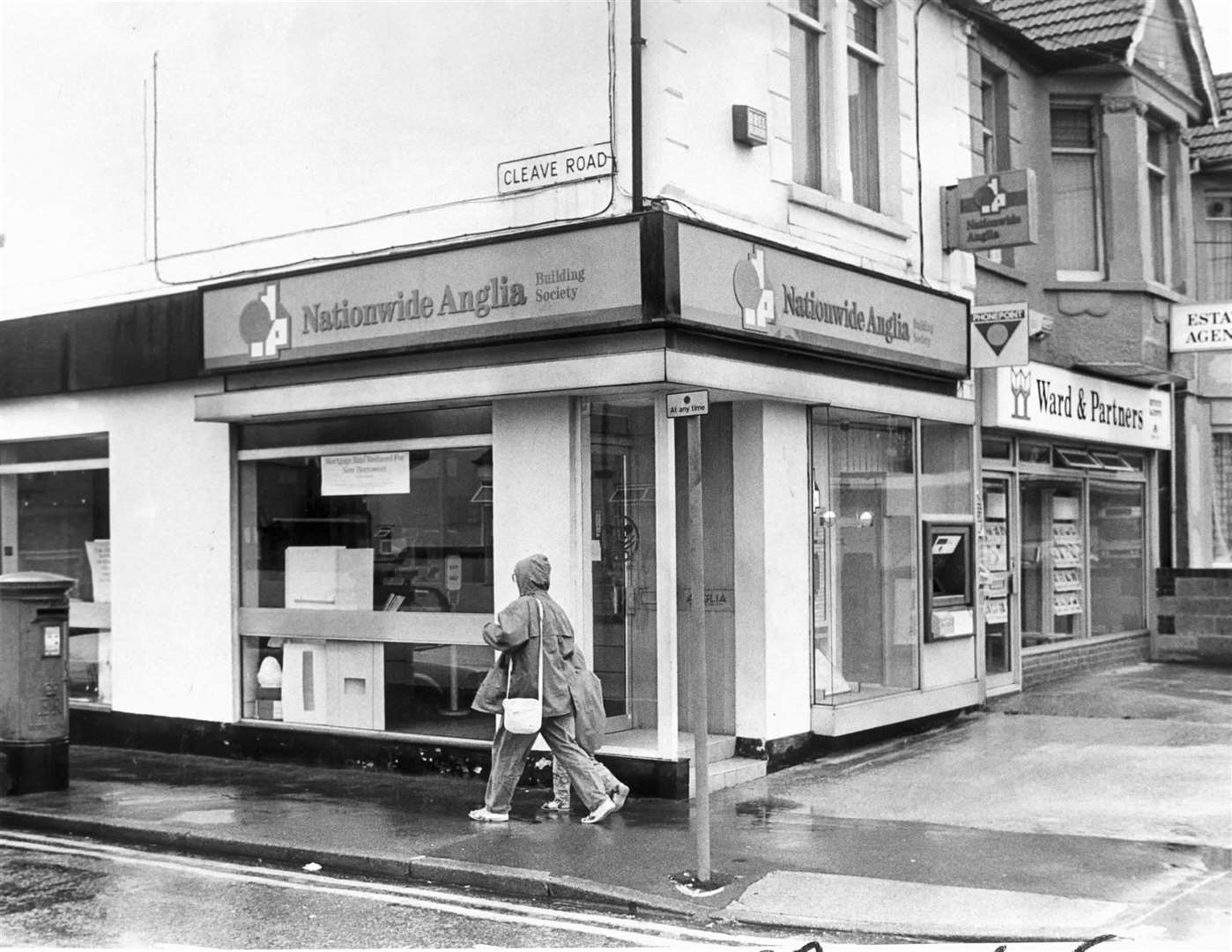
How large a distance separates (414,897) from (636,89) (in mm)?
5576

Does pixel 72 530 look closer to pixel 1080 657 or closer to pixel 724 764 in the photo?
pixel 724 764

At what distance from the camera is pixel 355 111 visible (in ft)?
38.4

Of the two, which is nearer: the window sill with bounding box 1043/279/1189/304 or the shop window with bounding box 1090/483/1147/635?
the window sill with bounding box 1043/279/1189/304

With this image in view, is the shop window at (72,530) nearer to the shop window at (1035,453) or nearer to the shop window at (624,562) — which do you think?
the shop window at (624,562)

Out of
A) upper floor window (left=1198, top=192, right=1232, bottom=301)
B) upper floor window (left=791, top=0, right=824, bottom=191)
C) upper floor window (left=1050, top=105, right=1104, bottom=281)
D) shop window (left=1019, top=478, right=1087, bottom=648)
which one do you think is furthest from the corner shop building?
upper floor window (left=1198, top=192, right=1232, bottom=301)

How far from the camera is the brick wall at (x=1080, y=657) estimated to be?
15500 mm

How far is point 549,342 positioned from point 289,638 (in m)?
4.01

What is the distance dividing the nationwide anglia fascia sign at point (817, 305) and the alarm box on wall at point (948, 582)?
5.11ft

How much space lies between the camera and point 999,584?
14.9 metres

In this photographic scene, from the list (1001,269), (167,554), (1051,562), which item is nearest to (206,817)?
(167,554)

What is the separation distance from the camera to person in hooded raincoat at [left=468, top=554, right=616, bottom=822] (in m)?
9.43

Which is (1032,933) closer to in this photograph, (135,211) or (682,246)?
(682,246)

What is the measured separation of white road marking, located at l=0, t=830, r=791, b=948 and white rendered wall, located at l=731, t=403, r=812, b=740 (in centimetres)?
390

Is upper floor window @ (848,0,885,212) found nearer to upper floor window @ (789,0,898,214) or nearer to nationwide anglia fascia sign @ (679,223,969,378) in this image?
upper floor window @ (789,0,898,214)
